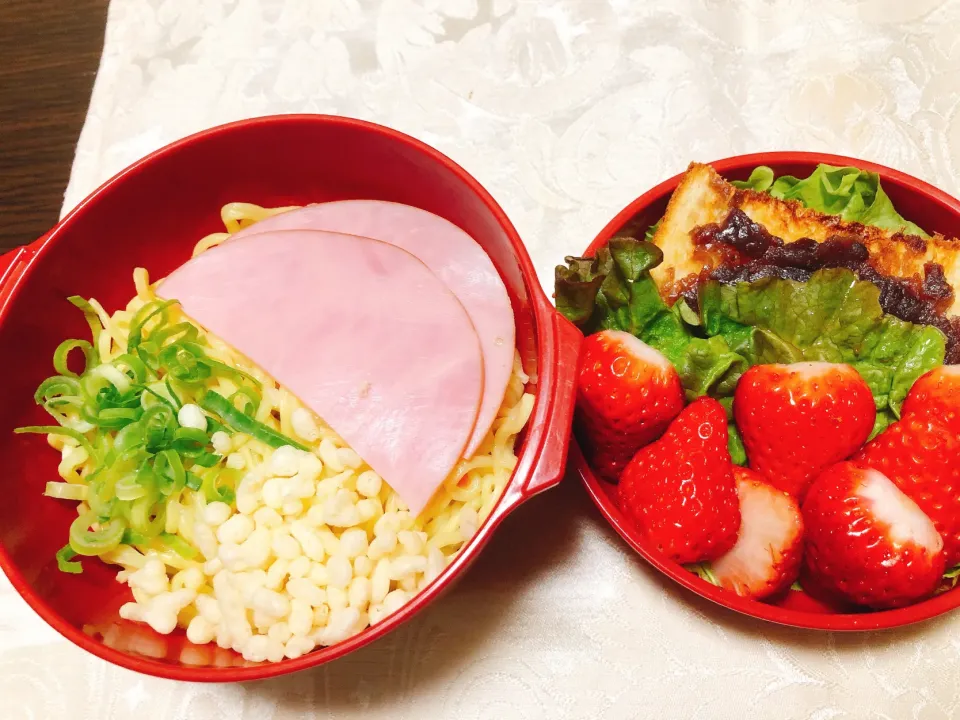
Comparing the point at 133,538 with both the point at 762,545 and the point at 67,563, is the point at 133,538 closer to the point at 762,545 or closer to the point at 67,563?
the point at 67,563

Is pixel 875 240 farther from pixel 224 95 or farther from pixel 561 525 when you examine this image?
Answer: pixel 224 95

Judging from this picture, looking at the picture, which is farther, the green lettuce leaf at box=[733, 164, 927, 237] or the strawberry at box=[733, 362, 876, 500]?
the green lettuce leaf at box=[733, 164, 927, 237]

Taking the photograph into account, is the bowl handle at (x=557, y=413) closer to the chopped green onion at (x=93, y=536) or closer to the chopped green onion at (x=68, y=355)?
the chopped green onion at (x=93, y=536)

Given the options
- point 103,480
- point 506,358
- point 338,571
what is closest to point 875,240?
point 506,358

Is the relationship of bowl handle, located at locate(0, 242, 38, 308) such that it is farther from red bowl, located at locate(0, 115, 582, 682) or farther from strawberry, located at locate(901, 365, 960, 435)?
strawberry, located at locate(901, 365, 960, 435)

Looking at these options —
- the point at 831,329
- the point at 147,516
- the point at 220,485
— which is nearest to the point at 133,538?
the point at 147,516

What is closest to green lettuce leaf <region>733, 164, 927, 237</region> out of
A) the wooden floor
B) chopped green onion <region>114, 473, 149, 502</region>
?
chopped green onion <region>114, 473, 149, 502</region>

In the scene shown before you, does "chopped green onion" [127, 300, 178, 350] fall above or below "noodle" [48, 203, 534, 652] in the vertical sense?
above
